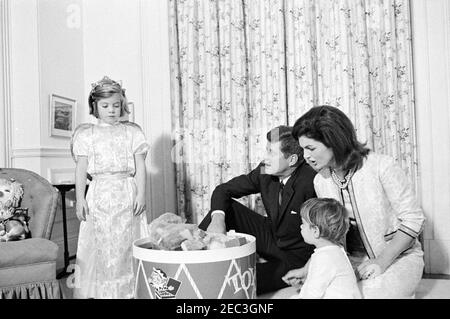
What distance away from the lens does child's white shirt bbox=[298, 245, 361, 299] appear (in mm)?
1601

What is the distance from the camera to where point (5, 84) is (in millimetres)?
2744

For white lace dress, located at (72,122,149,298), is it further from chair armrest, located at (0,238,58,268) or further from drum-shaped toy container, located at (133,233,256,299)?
drum-shaped toy container, located at (133,233,256,299)

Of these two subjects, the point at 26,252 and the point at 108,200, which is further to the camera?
the point at 108,200

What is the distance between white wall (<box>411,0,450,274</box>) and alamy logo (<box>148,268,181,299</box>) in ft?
5.85

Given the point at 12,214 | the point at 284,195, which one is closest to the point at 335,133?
the point at 284,195

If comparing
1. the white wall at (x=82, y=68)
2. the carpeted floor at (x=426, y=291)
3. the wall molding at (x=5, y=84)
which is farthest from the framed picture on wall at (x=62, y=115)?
the carpeted floor at (x=426, y=291)

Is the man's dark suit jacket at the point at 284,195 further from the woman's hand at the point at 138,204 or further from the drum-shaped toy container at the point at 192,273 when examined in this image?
the drum-shaped toy container at the point at 192,273

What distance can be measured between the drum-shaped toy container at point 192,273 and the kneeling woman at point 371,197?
55 cm

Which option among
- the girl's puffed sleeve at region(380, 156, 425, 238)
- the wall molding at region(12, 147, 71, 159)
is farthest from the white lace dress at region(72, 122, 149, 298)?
the girl's puffed sleeve at region(380, 156, 425, 238)

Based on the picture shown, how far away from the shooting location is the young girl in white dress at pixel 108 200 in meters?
2.17

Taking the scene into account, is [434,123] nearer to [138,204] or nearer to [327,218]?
[327,218]

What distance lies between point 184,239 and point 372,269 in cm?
74
